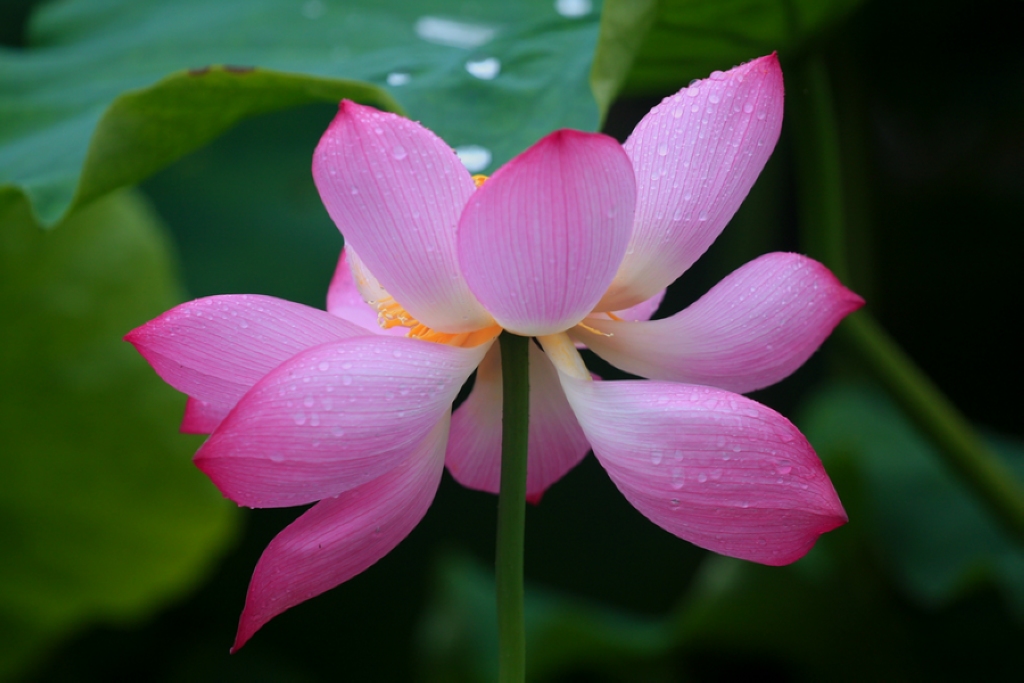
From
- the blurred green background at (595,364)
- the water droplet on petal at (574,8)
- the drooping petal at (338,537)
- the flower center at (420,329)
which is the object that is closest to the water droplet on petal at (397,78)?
the blurred green background at (595,364)

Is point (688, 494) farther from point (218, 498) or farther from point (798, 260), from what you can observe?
point (218, 498)

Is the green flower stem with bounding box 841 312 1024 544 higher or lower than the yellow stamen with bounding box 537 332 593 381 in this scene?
lower

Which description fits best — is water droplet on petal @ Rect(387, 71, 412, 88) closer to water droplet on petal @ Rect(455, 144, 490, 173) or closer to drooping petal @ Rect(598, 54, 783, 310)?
water droplet on petal @ Rect(455, 144, 490, 173)

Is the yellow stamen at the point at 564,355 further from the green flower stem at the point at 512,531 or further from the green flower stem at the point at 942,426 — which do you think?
the green flower stem at the point at 942,426

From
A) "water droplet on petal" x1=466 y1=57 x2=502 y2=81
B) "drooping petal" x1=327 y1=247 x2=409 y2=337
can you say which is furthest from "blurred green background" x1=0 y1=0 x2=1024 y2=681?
"drooping petal" x1=327 y1=247 x2=409 y2=337

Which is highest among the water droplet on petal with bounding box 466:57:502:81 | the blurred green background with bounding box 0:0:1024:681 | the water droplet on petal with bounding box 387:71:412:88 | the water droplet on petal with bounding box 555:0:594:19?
the water droplet on petal with bounding box 555:0:594:19

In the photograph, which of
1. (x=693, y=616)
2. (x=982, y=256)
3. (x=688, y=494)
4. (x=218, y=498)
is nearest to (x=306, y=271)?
(x=218, y=498)
